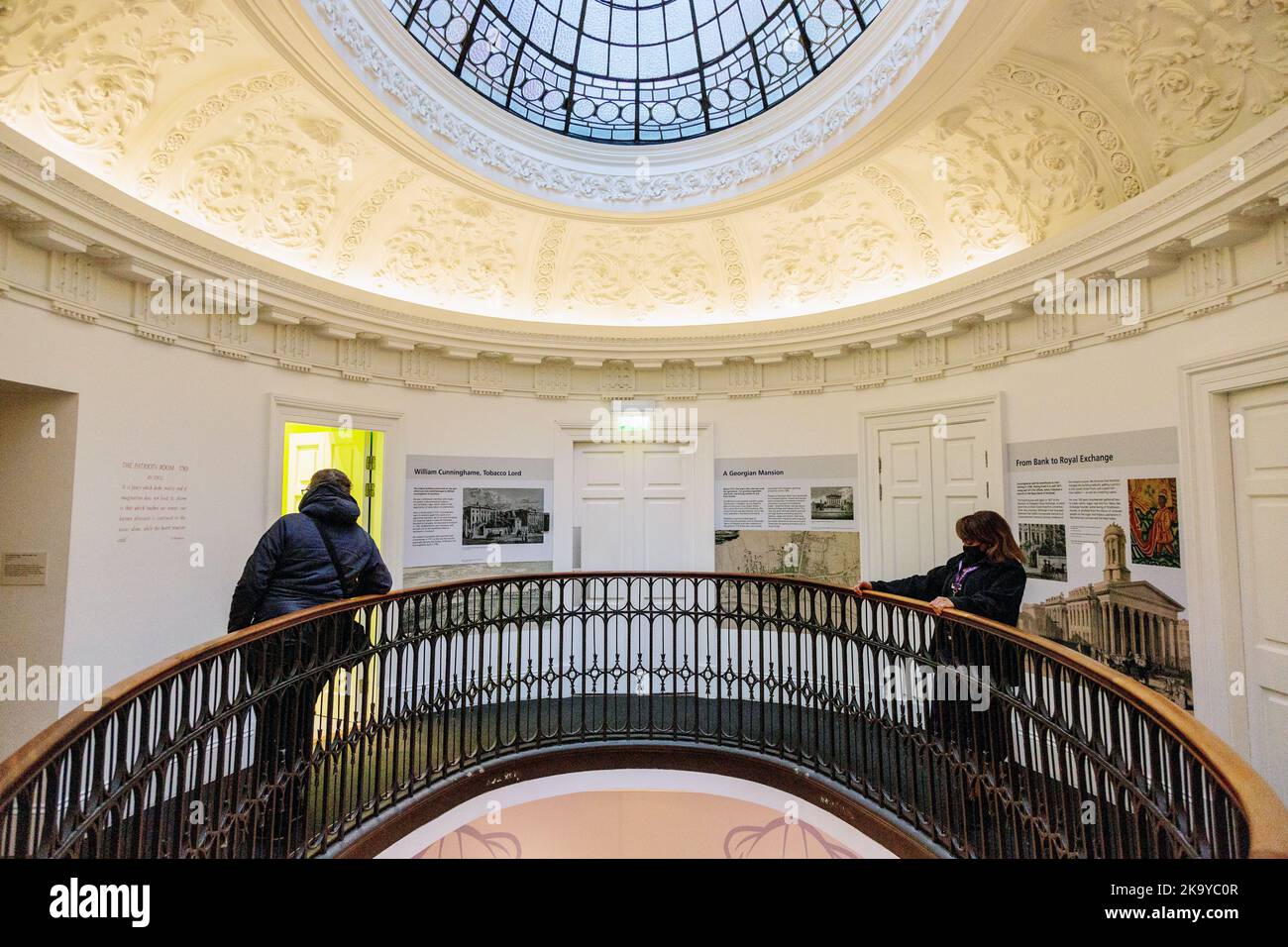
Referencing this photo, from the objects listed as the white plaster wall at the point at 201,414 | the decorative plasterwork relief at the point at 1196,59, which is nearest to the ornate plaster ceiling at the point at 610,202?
the decorative plasterwork relief at the point at 1196,59

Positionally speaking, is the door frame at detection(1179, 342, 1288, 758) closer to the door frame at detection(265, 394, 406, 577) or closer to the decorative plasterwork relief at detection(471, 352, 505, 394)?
the decorative plasterwork relief at detection(471, 352, 505, 394)

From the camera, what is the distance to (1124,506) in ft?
13.4

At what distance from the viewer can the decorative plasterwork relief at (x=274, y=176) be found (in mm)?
4516

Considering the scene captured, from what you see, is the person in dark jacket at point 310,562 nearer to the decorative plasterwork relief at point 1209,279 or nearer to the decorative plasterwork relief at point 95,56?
the decorative plasterwork relief at point 95,56

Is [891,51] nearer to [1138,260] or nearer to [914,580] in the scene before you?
[1138,260]

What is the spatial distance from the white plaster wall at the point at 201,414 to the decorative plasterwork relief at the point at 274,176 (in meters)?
1.27

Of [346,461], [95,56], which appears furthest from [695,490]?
[95,56]

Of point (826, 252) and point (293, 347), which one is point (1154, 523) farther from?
point (293, 347)

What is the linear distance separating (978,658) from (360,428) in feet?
18.6

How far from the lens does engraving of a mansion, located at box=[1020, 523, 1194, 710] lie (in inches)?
148

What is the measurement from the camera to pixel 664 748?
188 inches

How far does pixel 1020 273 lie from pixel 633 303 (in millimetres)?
4009
